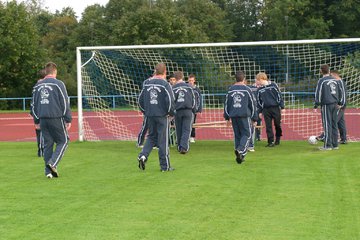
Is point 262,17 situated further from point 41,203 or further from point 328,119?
point 41,203

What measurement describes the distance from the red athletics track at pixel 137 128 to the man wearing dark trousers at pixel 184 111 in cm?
478

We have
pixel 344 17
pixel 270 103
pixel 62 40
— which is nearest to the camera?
pixel 270 103

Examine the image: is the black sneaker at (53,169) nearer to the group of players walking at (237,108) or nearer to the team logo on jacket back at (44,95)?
the team logo on jacket back at (44,95)

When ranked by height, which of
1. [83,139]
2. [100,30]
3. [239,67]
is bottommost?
[83,139]

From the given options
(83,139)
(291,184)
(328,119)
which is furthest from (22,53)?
(291,184)

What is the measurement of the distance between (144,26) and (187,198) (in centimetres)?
3746

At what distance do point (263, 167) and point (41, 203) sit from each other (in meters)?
4.76

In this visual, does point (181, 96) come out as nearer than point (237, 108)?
No

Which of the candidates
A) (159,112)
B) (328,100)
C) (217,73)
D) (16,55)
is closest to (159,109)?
(159,112)

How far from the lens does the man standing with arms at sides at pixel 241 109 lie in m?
12.7

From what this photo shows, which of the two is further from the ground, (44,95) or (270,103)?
(44,95)

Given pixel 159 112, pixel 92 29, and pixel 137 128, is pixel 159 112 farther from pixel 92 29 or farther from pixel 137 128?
pixel 92 29

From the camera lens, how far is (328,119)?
14.4 meters

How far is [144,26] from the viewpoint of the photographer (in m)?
45.4
